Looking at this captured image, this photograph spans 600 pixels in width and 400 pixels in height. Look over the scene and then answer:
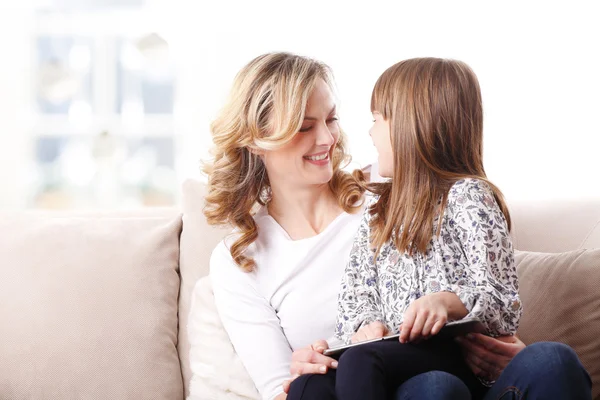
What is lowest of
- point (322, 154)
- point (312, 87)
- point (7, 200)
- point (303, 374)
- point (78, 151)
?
point (7, 200)

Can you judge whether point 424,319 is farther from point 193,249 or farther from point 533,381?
point 193,249

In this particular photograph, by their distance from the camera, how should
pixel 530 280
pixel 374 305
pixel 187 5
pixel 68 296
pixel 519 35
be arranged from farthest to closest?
pixel 187 5, pixel 519 35, pixel 68 296, pixel 530 280, pixel 374 305

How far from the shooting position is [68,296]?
203 cm

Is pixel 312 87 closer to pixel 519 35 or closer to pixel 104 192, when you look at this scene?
pixel 519 35

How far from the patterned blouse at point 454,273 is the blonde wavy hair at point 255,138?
0.88ft

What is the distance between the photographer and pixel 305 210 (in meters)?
1.91

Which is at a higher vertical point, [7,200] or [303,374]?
[303,374]

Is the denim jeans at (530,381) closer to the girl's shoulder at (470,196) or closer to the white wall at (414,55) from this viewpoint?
the girl's shoulder at (470,196)

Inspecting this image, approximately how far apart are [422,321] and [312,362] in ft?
0.86

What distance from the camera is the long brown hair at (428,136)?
5.30 feet

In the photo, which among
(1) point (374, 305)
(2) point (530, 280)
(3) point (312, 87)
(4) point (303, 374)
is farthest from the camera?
(2) point (530, 280)

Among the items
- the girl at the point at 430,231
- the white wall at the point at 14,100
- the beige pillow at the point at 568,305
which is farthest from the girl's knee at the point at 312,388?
the white wall at the point at 14,100

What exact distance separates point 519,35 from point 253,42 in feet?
4.58

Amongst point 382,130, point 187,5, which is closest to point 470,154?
point 382,130
